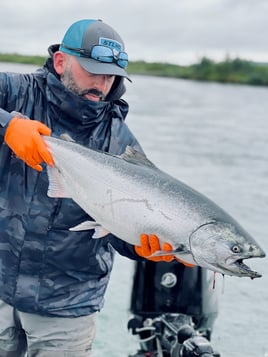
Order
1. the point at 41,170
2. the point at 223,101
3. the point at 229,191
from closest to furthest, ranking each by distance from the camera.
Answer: the point at 41,170
the point at 229,191
the point at 223,101

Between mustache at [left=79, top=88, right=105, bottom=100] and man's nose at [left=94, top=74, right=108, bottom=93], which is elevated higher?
man's nose at [left=94, top=74, right=108, bottom=93]

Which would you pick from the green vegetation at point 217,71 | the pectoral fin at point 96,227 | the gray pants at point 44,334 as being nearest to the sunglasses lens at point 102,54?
the pectoral fin at point 96,227

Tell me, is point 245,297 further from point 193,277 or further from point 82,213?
point 82,213

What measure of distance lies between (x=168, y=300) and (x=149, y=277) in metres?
0.19

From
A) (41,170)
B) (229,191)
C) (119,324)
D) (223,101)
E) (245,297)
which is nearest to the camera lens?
(41,170)

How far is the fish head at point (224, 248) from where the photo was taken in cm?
301

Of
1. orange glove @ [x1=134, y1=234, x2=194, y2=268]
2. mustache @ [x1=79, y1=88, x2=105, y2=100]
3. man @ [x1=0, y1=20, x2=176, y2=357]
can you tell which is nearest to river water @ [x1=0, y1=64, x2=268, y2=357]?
orange glove @ [x1=134, y1=234, x2=194, y2=268]

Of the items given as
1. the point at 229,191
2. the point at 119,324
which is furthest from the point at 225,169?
the point at 119,324

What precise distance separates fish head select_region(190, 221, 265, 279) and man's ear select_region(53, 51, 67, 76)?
1114 millimetres

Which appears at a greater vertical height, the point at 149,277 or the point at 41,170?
the point at 41,170

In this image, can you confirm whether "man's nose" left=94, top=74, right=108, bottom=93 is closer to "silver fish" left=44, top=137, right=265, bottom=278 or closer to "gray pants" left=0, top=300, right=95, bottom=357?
"silver fish" left=44, top=137, right=265, bottom=278

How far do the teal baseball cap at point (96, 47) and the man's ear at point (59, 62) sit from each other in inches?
1.1

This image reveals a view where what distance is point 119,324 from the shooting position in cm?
629

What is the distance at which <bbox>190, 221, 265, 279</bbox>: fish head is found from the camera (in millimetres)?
3006
